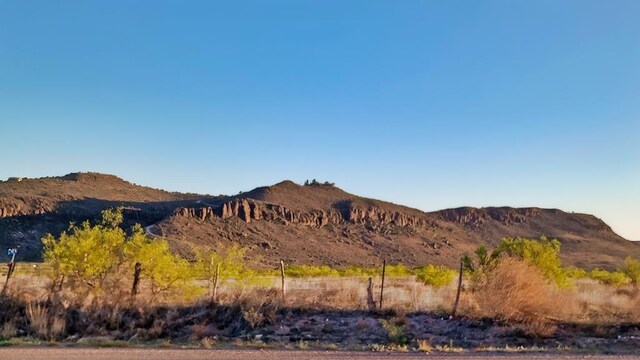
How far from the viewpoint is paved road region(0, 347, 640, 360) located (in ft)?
44.4

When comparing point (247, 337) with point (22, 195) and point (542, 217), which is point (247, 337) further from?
point (542, 217)

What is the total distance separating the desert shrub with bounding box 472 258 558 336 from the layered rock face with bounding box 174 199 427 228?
65.6m

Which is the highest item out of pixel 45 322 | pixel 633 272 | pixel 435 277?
pixel 633 272

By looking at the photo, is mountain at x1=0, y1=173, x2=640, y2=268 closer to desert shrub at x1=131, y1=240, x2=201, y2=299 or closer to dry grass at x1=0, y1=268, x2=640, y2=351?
desert shrub at x1=131, y1=240, x2=201, y2=299

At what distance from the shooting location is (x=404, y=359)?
13625 millimetres

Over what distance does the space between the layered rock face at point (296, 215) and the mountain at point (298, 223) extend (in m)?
0.19

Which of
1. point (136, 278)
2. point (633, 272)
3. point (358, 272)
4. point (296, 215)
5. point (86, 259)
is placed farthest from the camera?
point (296, 215)

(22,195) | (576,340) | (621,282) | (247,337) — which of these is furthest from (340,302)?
(22,195)

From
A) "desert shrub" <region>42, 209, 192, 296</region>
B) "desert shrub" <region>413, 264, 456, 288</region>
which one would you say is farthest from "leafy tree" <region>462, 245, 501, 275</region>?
"desert shrub" <region>42, 209, 192, 296</region>

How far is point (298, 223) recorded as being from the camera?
9281cm

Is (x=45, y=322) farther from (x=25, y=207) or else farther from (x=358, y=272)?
(x=25, y=207)

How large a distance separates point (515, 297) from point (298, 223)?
72.9m

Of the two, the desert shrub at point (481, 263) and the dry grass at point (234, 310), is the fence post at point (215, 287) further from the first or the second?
the desert shrub at point (481, 263)

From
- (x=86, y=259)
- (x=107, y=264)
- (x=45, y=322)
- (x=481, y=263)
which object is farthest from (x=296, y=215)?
(x=45, y=322)
